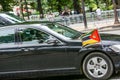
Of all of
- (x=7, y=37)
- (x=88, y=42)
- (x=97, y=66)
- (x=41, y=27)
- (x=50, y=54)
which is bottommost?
(x=97, y=66)

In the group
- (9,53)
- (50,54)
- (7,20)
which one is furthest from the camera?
(7,20)

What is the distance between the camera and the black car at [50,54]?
22.4ft

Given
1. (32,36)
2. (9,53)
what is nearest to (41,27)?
(32,36)

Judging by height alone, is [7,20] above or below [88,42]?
above

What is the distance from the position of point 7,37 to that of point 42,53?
36.0 inches

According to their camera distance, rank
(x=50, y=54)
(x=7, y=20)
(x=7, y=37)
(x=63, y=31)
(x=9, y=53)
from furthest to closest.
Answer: (x=7, y=20), (x=63, y=31), (x=7, y=37), (x=9, y=53), (x=50, y=54)

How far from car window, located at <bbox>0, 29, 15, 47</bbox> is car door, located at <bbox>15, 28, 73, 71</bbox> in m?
0.24

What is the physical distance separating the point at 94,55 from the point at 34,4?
51026 millimetres

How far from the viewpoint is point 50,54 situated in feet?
23.3

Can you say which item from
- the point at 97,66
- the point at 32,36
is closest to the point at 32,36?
the point at 32,36

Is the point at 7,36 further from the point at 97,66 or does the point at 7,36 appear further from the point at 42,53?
the point at 97,66

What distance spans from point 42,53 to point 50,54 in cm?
17

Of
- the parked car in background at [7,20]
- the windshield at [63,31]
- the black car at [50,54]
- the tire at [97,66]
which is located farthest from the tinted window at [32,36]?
the parked car in background at [7,20]

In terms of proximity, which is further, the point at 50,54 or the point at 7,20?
the point at 7,20
